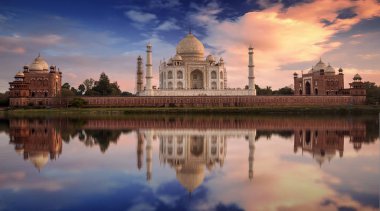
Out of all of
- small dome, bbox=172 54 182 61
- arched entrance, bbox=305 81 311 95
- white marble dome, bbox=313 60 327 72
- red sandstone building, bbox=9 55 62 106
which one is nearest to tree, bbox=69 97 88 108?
red sandstone building, bbox=9 55 62 106

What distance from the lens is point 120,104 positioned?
44938 millimetres

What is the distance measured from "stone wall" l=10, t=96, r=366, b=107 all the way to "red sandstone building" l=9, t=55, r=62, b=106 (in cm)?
14

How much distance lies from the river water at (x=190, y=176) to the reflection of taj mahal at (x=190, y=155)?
0.08 feet

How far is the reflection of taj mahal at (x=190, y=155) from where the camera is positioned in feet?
26.0

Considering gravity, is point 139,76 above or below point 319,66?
below

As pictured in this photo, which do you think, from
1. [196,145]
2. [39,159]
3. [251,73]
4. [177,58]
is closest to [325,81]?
[251,73]

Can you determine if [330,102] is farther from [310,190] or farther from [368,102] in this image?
[310,190]

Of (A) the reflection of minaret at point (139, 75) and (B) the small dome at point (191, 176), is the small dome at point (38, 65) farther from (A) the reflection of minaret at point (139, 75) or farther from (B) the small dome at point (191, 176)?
(B) the small dome at point (191, 176)

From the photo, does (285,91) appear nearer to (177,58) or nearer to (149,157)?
(177,58)

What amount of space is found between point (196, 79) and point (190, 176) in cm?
4383

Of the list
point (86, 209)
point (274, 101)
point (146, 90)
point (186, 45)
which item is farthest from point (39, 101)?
point (86, 209)

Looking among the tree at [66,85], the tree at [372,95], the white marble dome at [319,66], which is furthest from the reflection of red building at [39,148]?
the tree at [66,85]

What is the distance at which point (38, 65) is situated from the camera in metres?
50.0

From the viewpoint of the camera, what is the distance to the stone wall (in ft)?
147
